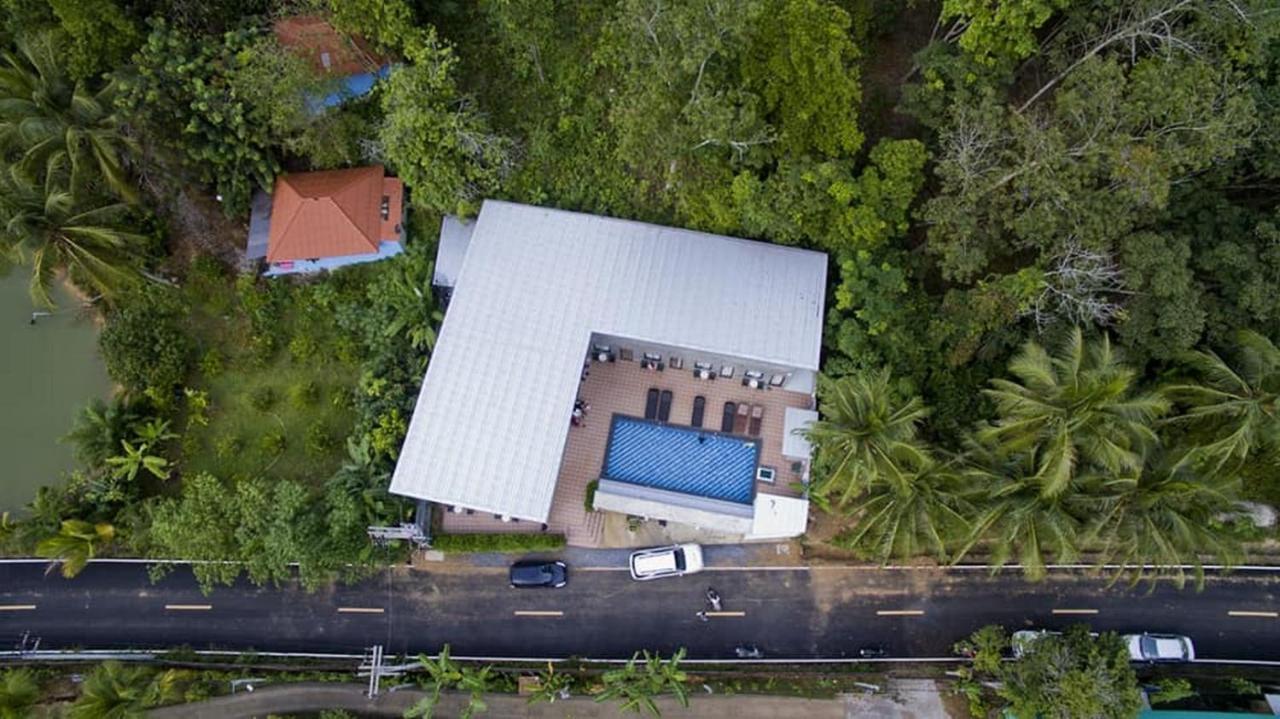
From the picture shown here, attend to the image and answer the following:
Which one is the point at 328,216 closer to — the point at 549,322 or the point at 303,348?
the point at 303,348

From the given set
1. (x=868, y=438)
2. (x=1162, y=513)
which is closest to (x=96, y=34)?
(x=868, y=438)

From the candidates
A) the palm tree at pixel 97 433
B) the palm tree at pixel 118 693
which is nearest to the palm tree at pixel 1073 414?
the palm tree at pixel 118 693

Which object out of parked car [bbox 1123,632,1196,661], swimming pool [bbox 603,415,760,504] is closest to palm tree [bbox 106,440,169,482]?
swimming pool [bbox 603,415,760,504]

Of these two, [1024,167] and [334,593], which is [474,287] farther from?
[1024,167]

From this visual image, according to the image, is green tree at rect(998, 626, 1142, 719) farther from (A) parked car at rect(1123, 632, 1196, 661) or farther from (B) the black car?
(B) the black car

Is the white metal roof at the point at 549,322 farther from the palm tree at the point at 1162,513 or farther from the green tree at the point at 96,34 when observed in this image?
the green tree at the point at 96,34

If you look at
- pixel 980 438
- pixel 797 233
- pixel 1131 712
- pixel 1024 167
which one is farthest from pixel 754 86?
pixel 1131 712
